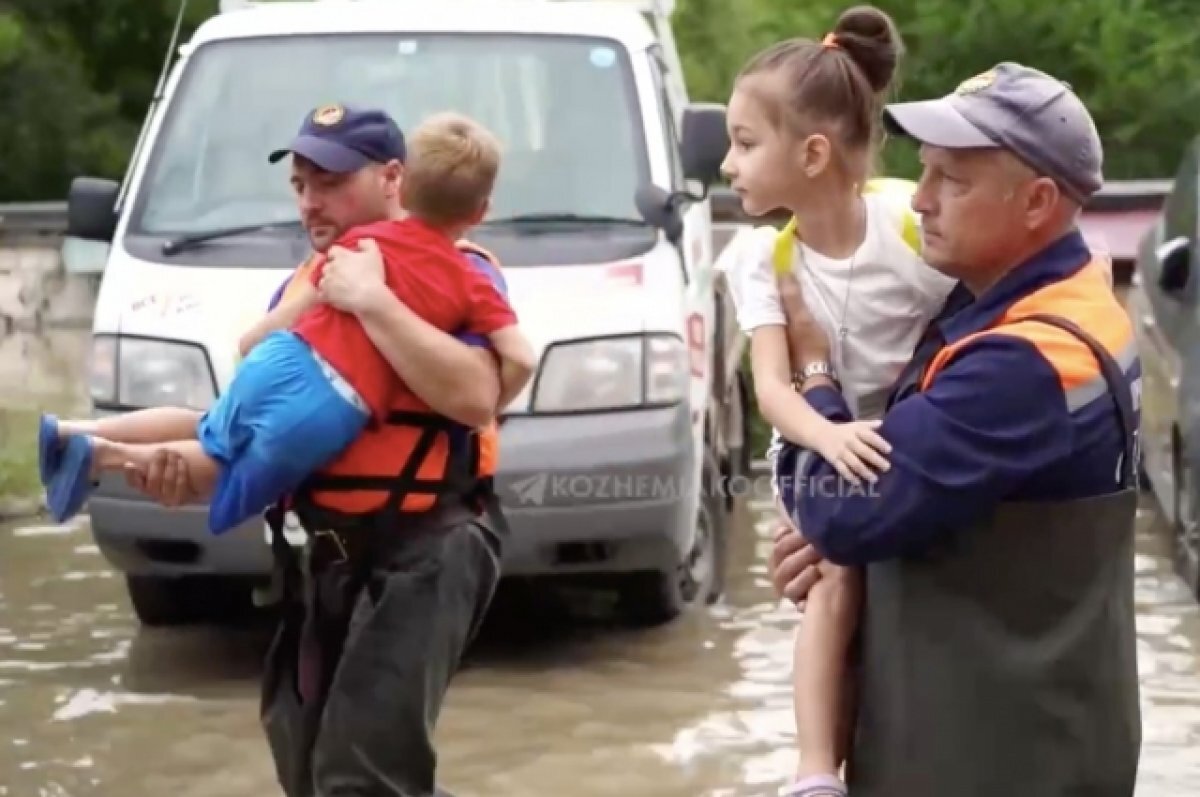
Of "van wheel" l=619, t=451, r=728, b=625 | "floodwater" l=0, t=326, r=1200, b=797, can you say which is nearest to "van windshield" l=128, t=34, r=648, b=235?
"van wheel" l=619, t=451, r=728, b=625

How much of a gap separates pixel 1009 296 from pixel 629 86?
5016 mm

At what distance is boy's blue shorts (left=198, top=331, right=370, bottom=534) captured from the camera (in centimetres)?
379

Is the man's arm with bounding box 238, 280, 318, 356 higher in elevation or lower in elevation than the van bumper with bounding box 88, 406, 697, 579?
higher

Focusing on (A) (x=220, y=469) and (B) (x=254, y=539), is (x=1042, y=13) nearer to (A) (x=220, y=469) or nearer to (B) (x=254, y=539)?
(B) (x=254, y=539)

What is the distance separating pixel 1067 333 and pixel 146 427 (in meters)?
1.73

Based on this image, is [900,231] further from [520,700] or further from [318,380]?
[520,700]

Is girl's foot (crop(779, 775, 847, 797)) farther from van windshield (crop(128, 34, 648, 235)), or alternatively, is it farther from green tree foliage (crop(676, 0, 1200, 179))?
green tree foliage (crop(676, 0, 1200, 179))

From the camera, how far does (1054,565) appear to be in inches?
107

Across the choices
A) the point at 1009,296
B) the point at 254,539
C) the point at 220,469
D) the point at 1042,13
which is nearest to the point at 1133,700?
the point at 1009,296

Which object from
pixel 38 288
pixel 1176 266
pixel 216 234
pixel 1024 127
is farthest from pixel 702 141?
pixel 38 288

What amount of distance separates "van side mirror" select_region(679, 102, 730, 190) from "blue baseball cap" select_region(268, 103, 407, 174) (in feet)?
10.6

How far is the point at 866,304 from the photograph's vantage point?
3250 mm

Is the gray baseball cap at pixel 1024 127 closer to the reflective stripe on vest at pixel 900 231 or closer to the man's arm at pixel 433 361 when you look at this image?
Answer: the reflective stripe on vest at pixel 900 231

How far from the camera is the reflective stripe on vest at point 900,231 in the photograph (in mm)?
3312
